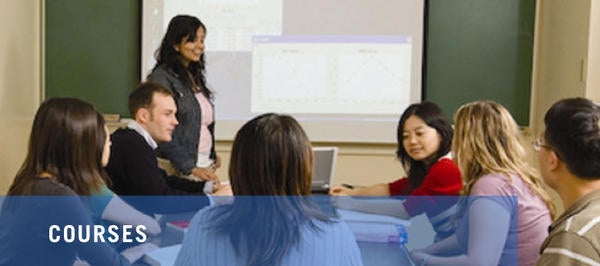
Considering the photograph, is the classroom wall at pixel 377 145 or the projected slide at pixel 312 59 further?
the projected slide at pixel 312 59

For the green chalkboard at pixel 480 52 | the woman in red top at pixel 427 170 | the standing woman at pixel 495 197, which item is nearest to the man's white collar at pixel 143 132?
the woman in red top at pixel 427 170

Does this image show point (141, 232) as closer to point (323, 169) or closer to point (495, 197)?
point (495, 197)

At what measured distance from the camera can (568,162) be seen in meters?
1.36

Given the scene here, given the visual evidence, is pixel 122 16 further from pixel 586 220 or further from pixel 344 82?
pixel 586 220

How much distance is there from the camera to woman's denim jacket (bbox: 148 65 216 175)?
117 inches

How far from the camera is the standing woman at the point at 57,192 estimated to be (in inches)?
64.9

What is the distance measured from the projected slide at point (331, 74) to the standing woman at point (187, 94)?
0.95 metres

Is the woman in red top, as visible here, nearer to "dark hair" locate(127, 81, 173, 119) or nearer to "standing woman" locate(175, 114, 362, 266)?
"dark hair" locate(127, 81, 173, 119)

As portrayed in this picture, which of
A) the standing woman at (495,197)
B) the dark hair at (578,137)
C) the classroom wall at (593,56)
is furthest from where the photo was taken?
the classroom wall at (593,56)

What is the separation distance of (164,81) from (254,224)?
187 cm

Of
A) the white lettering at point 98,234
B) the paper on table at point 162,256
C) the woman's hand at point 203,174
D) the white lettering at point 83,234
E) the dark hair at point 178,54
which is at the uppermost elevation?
the dark hair at point 178,54

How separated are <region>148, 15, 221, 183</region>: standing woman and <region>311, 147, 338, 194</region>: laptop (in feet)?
1.69

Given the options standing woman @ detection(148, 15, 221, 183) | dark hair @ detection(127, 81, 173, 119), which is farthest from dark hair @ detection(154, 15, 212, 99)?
dark hair @ detection(127, 81, 173, 119)

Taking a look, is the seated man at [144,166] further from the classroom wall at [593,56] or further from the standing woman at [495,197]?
the classroom wall at [593,56]
